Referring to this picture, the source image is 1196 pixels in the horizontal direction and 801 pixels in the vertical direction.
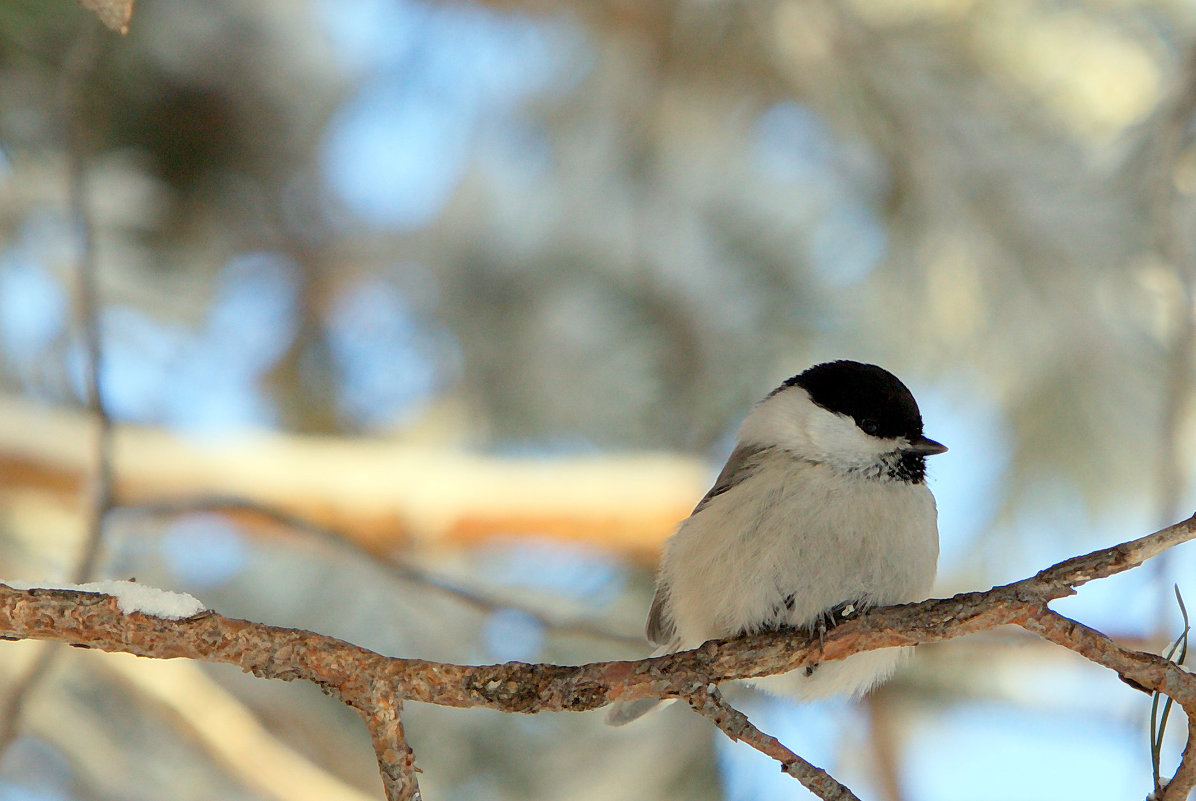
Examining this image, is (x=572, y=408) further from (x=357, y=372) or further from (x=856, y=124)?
(x=856, y=124)

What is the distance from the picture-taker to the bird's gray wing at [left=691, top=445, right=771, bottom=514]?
1.52m

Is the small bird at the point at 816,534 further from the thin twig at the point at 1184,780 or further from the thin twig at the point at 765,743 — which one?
the thin twig at the point at 1184,780

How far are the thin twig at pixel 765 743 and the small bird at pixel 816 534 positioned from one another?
32 cm

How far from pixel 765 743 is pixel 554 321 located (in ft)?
6.13

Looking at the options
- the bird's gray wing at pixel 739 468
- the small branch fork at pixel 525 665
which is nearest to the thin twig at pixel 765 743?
the small branch fork at pixel 525 665

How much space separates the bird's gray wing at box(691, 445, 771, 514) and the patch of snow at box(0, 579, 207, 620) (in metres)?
0.86

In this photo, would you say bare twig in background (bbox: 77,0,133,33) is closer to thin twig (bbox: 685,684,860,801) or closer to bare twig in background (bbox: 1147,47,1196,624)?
thin twig (bbox: 685,684,860,801)

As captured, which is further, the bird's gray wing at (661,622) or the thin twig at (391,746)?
the bird's gray wing at (661,622)

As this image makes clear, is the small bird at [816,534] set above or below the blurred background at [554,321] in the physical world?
below

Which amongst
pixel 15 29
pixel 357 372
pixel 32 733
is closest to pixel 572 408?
pixel 357 372

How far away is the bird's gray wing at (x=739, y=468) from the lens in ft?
4.99

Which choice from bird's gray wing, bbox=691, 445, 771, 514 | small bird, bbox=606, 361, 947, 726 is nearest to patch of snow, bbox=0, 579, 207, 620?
small bird, bbox=606, 361, 947, 726

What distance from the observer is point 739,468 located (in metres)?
1.57

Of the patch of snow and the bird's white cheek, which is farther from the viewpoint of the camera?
the bird's white cheek
